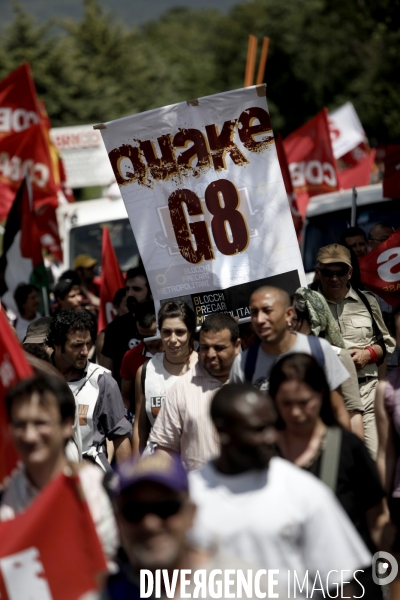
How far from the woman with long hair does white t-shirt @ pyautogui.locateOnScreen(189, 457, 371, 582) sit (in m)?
0.56

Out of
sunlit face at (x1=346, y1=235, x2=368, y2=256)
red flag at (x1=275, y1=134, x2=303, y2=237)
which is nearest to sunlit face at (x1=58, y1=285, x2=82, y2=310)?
red flag at (x1=275, y1=134, x2=303, y2=237)

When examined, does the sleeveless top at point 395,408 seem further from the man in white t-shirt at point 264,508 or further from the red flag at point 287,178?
the red flag at point 287,178

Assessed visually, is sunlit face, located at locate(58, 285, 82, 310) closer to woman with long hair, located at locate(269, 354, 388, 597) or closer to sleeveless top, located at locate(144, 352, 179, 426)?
sleeveless top, located at locate(144, 352, 179, 426)

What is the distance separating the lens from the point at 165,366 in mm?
5730

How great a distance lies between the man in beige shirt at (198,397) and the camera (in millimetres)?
4816

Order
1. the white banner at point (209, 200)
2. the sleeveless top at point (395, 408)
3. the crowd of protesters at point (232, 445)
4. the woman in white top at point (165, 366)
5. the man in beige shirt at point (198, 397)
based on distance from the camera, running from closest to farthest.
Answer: the crowd of protesters at point (232, 445)
the sleeveless top at point (395, 408)
the man in beige shirt at point (198, 397)
the woman in white top at point (165, 366)
the white banner at point (209, 200)

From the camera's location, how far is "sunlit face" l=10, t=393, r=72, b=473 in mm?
3363

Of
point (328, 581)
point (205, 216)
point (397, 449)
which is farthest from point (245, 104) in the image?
point (328, 581)

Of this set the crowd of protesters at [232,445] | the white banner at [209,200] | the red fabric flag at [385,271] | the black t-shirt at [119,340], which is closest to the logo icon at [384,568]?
the crowd of protesters at [232,445]

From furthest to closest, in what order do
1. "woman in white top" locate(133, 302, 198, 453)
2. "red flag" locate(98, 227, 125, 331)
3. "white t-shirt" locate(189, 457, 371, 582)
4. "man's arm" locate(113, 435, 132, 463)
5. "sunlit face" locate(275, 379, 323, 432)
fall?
"red flag" locate(98, 227, 125, 331) < "woman in white top" locate(133, 302, 198, 453) < "man's arm" locate(113, 435, 132, 463) < "sunlit face" locate(275, 379, 323, 432) < "white t-shirt" locate(189, 457, 371, 582)

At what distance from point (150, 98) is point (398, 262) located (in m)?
53.1

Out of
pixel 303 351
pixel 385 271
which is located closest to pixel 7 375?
pixel 303 351

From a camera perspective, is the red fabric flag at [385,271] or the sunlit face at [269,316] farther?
the red fabric flag at [385,271]

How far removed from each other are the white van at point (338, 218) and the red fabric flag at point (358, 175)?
5.94 m
